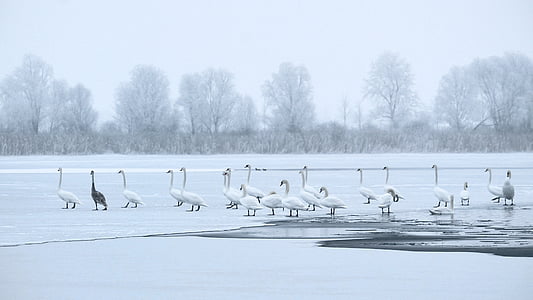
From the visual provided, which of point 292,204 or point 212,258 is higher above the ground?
point 292,204

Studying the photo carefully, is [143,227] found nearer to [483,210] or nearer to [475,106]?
[483,210]

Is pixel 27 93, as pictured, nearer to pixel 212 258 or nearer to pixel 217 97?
pixel 217 97

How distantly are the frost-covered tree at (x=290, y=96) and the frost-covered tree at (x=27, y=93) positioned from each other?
2037 cm

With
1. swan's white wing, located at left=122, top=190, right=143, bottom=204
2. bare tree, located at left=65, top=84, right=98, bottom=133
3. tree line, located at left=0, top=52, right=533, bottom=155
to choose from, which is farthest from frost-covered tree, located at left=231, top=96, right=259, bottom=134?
swan's white wing, located at left=122, top=190, right=143, bottom=204

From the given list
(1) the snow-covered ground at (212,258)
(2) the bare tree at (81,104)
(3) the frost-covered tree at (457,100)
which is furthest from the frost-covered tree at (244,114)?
(1) the snow-covered ground at (212,258)

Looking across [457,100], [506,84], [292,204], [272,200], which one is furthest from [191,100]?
[292,204]

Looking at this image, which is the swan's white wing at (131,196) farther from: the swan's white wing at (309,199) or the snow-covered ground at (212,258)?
the swan's white wing at (309,199)

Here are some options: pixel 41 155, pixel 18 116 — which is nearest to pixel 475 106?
pixel 18 116

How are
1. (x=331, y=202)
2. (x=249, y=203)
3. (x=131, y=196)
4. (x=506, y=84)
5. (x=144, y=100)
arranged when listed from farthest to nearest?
(x=144, y=100), (x=506, y=84), (x=131, y=196), (x=331, y=202), (x=249, y=203)

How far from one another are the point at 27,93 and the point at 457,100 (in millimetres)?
38892

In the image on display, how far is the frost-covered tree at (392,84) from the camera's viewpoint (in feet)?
286

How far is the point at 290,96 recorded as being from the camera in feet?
279

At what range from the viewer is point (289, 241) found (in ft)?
39.0

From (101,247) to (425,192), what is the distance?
11.6m
